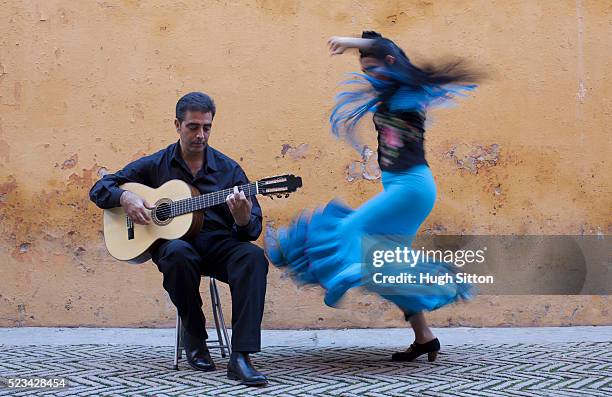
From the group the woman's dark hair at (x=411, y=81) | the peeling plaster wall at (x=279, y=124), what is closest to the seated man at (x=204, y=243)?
the woman's dark hair at (x=411, y=81)

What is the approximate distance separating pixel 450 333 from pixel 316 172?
1.44 metres

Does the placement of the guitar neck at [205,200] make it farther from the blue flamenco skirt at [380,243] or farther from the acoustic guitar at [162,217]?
the blue flamenco skirt at [380,243]

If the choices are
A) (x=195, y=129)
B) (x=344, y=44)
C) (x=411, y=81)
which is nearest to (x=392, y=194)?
(x=411, y=81)

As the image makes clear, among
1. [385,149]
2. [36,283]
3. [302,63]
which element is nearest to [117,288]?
[36,283]

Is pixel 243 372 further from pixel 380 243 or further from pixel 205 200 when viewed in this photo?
pixel 380 243

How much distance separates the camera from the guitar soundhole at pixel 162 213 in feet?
13.4

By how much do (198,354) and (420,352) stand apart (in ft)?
3.82

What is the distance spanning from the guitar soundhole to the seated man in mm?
46

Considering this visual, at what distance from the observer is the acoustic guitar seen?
13.0ft

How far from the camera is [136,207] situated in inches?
160

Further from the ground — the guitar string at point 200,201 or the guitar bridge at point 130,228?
the guitar string at point 200,201

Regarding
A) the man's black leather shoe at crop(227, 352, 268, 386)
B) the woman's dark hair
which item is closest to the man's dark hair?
the woman's dark hair

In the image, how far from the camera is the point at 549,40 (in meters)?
5.74

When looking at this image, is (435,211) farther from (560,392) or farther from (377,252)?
(560,392)
